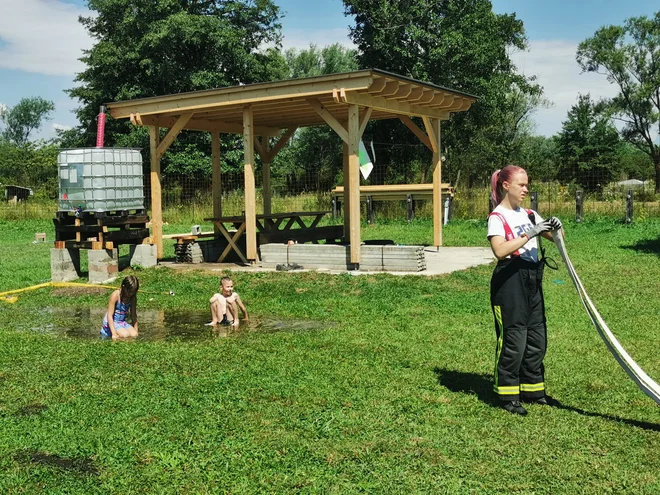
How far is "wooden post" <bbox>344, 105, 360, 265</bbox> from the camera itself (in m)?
12.4

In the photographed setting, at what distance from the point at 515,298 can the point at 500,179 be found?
882 mm

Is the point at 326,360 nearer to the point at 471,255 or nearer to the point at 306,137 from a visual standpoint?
the point at 471,255

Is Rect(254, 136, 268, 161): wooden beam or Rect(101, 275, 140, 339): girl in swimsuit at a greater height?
Rect(254, 136, 268, 161): wooden beam

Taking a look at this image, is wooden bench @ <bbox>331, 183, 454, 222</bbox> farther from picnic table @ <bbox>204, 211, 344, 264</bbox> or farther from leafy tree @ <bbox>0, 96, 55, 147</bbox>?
leafy tree @ <bbox>0, 96, 55, 147</bbox>

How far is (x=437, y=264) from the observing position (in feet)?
44.2

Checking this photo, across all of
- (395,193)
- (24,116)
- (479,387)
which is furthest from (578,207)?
(24,116)

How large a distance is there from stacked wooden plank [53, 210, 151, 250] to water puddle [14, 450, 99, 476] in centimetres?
939

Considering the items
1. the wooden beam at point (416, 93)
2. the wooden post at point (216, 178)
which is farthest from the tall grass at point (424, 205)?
the wooden beam at point (416, 93)

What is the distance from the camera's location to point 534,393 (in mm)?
5391

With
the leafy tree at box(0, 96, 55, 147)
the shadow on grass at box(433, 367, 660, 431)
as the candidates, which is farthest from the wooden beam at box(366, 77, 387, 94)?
the leafy tree at box(0, 96, 55, 147)

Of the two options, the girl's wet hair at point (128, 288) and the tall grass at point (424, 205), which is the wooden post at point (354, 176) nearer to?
the girl's wet hair at point (128, 288)

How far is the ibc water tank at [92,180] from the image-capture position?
1362 centimetres

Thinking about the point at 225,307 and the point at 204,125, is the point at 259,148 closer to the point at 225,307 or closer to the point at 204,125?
the point at 204,125

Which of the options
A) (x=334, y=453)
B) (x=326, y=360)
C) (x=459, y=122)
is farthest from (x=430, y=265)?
(x=459, y=122)
